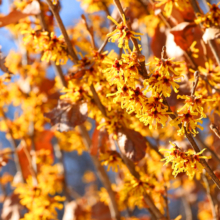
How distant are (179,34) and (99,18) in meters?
1.24

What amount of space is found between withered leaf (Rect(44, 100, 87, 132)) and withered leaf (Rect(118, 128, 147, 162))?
0.46ft

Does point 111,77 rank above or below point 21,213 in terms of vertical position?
above

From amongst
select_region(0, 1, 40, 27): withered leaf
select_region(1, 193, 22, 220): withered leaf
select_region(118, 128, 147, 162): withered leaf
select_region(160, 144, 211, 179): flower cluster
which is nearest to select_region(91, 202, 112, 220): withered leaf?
select_region(1, 193, 22, 220): withered leaf

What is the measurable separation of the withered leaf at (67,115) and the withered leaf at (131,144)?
140 millimetres

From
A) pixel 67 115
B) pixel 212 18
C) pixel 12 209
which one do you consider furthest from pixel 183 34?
pixel 12 209

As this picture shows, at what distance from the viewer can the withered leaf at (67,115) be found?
88 cm

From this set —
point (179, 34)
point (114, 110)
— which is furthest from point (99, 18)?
point (114, 110)

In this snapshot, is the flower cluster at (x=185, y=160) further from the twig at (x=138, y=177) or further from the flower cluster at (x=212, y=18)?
the flower cluster at (x=212, y=18)

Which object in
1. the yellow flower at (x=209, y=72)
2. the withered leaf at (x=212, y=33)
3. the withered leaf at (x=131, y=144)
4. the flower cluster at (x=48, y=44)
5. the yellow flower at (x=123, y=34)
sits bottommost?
the withered leaf at (x=131, y=144)

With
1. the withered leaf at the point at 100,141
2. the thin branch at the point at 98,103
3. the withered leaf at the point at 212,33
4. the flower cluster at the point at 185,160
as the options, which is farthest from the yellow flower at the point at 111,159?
the withered leaf at the point at 212,33

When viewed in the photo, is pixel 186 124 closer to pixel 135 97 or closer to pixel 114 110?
pixel 135 97

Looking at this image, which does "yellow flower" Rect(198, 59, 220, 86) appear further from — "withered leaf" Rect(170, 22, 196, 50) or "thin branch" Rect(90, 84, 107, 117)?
"thin branch" Rect(90, 84, 107, 117)

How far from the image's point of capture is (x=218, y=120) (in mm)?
846

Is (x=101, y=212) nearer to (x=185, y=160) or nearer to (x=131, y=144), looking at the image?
(x=131, y=144)
